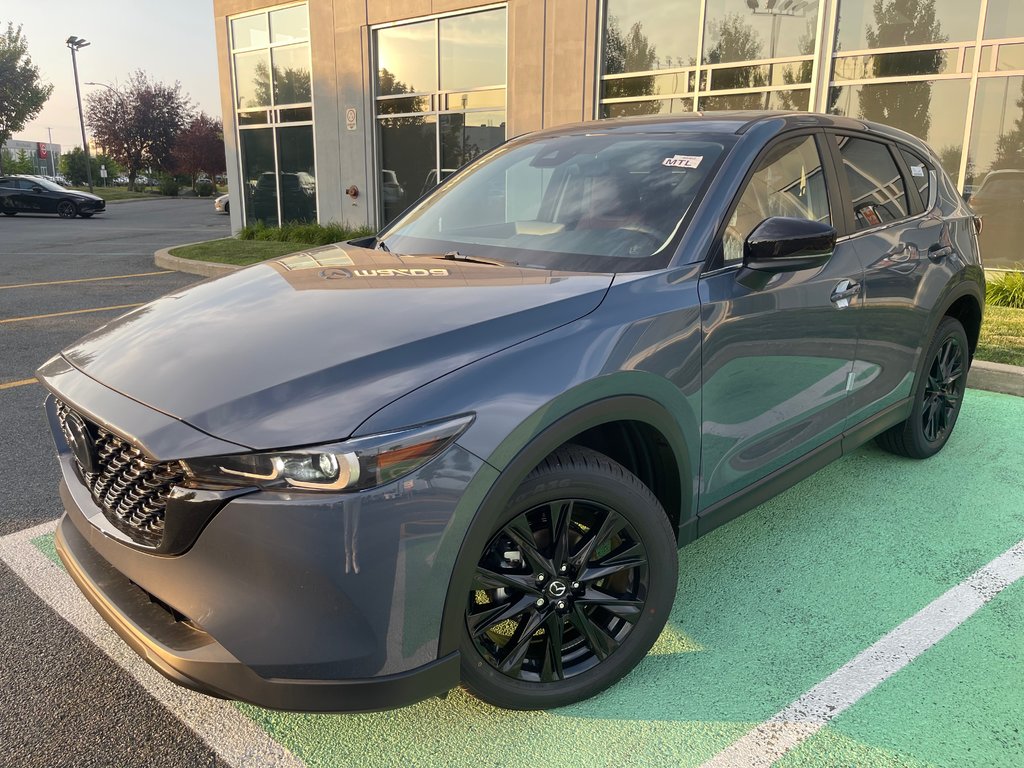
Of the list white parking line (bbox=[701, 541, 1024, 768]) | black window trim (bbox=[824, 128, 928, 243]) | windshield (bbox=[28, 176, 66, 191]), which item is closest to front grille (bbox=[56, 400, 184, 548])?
white parking line (bbox=[701, 541, 1024, 768])

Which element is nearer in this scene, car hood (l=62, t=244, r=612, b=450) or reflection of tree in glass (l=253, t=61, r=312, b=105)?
car hood (l=62, t=244, r=612, b=450)

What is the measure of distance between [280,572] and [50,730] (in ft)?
3.78

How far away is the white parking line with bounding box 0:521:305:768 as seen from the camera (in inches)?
88.3

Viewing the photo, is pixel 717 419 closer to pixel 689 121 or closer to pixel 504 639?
pixel 504 639

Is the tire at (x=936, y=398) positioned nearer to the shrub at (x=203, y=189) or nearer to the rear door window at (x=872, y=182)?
the rear door window at (x=872, y=182)

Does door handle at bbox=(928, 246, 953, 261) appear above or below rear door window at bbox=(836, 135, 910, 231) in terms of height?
below

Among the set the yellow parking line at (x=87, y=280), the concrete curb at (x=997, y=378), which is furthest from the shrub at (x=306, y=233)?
the concrete curb at (x=997, y=378)

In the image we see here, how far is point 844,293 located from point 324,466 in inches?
91.8

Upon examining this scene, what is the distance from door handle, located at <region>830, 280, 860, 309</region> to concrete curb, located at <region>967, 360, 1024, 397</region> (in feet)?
10.6

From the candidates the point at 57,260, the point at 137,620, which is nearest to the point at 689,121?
the point at 137,620

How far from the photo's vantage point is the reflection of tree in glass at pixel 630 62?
12.2 m

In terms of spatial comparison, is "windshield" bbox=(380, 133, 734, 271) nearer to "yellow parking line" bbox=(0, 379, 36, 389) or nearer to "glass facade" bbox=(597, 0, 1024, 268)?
"yellow parking line" bbox=(0, 379, 36, 389)

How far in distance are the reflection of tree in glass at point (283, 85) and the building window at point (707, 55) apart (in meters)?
7.85

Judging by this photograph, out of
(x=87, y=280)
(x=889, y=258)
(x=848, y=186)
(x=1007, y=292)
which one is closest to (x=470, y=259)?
(x=848, y=186)
